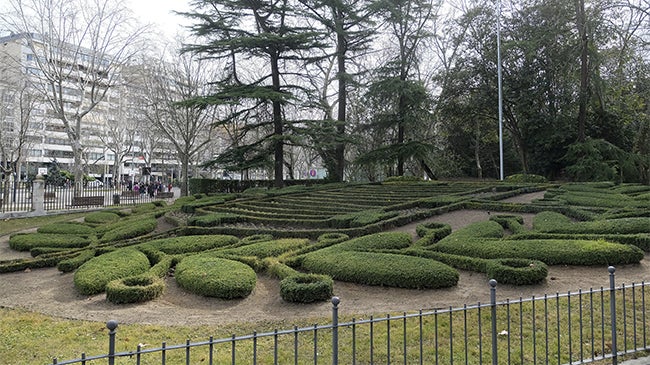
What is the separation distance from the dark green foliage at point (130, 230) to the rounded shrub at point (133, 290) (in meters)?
3.59

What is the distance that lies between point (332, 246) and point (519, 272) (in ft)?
9.88

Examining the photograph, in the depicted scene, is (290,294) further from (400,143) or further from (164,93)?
(164,93)

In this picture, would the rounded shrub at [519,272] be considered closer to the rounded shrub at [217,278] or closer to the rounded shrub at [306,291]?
the rounded shrub at [306,291]

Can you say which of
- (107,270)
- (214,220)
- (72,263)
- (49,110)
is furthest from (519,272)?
(49,110)

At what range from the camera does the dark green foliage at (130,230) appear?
9102 mm

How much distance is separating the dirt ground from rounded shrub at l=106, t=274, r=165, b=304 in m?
0.08

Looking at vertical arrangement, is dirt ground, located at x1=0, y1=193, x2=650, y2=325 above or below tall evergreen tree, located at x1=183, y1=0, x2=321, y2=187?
below

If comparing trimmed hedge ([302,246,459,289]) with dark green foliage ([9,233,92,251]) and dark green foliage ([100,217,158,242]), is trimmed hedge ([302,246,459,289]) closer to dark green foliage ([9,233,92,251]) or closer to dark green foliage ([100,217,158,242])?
dark green foliage ([100,217,158,242])

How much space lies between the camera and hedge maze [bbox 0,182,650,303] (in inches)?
225

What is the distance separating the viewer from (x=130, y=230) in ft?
30.8

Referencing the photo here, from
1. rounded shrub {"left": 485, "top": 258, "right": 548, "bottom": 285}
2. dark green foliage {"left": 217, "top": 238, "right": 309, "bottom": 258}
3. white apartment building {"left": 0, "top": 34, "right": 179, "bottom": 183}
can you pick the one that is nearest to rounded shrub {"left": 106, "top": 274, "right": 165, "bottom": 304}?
dark green foliage {"left": 217, "top": 238, "right": 309, "bottom": 258}

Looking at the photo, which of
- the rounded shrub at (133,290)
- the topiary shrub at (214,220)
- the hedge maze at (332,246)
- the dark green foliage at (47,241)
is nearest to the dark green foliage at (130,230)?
the hedge maze at (332,246)

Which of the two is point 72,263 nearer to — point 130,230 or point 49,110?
point 130,230

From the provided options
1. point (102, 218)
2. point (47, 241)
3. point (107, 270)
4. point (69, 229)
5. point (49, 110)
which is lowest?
point (107, 270)
